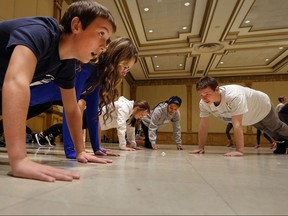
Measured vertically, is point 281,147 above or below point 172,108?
below

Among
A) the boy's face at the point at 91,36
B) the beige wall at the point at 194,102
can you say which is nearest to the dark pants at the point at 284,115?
the boy's face at the point at 91,36

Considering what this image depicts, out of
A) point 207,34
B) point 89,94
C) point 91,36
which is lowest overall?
point 89,94

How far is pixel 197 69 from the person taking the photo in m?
11.5

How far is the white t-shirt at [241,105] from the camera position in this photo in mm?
2857

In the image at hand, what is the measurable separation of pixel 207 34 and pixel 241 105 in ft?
18.3

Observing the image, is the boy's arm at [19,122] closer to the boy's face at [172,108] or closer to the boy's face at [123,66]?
the boy's face at [123,66]

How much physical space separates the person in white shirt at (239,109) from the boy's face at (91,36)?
6.41 feet

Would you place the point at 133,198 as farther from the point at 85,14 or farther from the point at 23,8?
the point at 23,8

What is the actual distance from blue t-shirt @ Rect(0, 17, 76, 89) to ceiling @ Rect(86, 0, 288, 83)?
17.3 ft

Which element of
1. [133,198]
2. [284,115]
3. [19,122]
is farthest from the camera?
[284,115]

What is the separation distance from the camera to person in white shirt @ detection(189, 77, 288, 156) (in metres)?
2.87

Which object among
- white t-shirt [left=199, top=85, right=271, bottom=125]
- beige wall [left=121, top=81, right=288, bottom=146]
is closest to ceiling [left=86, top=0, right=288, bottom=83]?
beige wall [left=121, top=81, right=288, bottom=146]

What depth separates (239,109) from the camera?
2.84 m

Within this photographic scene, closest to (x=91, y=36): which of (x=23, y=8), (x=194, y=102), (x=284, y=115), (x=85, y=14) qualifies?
(x=85, y=14)
